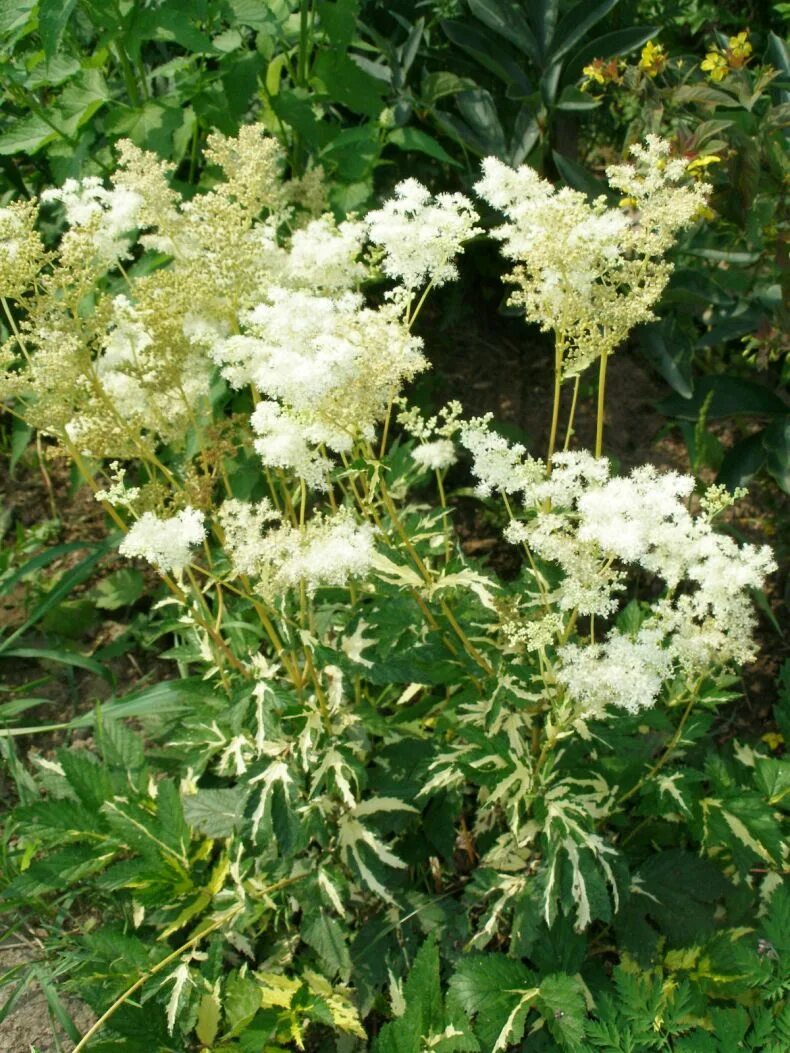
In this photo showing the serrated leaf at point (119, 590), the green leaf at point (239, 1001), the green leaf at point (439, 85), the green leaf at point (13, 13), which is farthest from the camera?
the serrated leaf at point (119, 590)

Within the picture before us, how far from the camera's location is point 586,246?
1.68m

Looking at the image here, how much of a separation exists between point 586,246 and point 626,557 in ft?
1.87

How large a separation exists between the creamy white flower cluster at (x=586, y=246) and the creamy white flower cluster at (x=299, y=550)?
0.52m

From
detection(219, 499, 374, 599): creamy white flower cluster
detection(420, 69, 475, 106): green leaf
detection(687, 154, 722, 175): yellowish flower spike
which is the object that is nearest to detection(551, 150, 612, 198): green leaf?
detection(420, 69, 475, 106): green leaf

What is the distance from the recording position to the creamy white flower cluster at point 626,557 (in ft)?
5.04

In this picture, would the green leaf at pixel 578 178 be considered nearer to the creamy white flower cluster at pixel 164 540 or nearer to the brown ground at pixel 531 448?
the brown ground at pixel 531 448

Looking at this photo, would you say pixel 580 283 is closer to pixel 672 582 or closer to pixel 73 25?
pixel 672 582

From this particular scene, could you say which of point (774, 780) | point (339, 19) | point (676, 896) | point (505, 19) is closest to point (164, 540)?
point (676, 896)

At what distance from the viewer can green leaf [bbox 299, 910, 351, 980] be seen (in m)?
2.09

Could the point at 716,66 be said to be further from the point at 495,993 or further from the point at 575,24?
the point at 495,993

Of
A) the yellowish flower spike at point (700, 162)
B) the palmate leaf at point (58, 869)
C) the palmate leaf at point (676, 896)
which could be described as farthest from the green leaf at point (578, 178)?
the palmate leaf at point (58, 869)

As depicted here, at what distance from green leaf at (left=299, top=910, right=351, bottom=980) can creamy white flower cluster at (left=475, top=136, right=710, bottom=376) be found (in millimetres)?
1310

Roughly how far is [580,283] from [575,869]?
3.61 ft

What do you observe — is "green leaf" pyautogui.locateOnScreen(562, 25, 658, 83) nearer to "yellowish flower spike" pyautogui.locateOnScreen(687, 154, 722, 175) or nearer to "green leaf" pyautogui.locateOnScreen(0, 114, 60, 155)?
"yellowish flower spike" pyautogui.locateOnScreen(687, 154, 722, 175)
